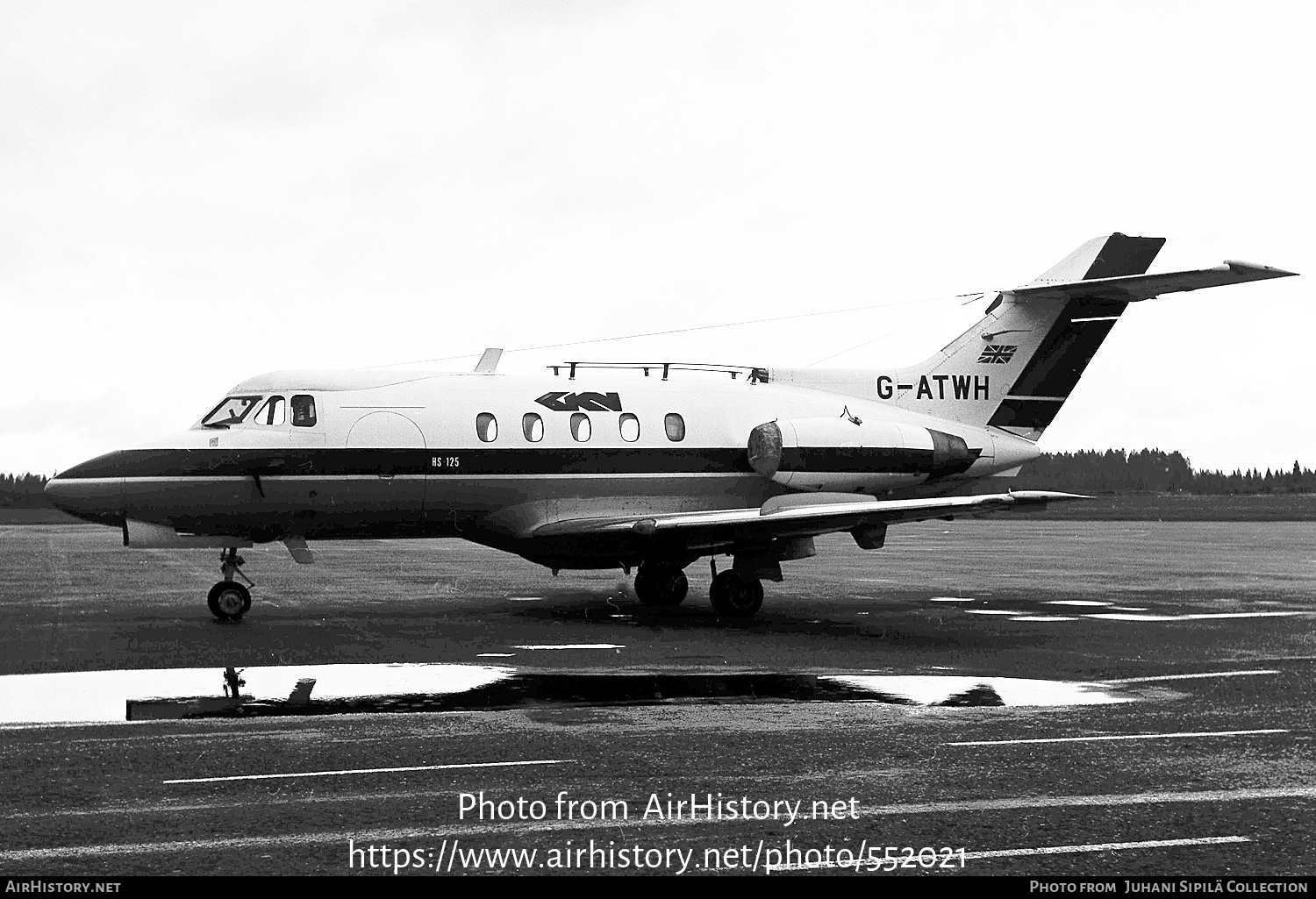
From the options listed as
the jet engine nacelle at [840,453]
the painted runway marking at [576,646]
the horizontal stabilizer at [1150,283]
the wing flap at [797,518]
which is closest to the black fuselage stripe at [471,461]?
the jet engine nacelle at [840,453]

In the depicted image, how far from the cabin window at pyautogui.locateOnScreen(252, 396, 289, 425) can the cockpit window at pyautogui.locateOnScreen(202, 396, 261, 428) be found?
16 cm

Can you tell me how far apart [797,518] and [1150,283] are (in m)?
8.27

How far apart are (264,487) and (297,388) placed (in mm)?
1683

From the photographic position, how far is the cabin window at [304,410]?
68.0ft

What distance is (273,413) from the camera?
20719 millimetres

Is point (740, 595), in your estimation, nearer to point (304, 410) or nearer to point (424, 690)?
point (304, 410)

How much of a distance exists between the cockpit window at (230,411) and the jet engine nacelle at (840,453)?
7818 mm

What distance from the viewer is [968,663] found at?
50.2 feet

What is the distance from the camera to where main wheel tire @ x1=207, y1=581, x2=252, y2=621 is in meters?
19.6

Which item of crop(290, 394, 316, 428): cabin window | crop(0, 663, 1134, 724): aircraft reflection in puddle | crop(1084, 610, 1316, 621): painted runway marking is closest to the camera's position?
crop(0, 663, 1134, 724): aircraft reflection in puddle

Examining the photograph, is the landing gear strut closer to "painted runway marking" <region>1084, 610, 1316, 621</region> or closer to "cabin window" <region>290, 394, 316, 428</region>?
"cabin window" <region>290, 394, 316, 428</region>

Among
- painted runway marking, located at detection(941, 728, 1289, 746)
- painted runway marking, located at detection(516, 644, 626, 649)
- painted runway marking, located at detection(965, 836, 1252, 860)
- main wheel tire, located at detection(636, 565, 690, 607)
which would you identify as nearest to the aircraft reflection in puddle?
painted runway marking, located at detection(941, 728, 1289, 746)

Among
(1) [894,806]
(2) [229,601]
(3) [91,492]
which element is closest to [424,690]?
(1) [894,806]

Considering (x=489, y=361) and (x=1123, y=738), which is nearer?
(x=1123, y=738)
